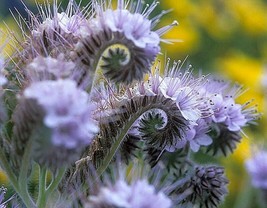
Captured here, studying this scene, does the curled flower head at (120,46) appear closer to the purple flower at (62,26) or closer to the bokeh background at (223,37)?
the purple flower at (62,26)

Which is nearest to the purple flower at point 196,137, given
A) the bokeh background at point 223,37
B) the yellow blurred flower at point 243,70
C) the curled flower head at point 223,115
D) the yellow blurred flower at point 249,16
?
the curled flower head at point 223,115

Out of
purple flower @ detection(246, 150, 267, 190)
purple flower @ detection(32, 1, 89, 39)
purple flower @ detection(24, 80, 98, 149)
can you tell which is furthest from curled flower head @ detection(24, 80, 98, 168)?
purple flower @ detection(246, 150, 267, 190)

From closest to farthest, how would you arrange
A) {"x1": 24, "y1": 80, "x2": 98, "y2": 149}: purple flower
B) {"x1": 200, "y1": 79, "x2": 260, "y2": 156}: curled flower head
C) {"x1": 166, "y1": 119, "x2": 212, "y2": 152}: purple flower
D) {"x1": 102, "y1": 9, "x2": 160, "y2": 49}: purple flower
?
{"x1": 24, "y1": 80, "x2": 98, "y2": 149}: purple flower < {"x1": 102, "y1": 9, "x2": 160, "y2": 49}: purple flower < {"x1": 166, "y1": 119, "x2": 212, "y2": 152}: purple flower < {"x1": 200, "y1": 79, "x2": 260, "y2": 156}: curled flower head

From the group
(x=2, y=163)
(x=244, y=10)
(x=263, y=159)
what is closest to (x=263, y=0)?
(x=244, y=10)

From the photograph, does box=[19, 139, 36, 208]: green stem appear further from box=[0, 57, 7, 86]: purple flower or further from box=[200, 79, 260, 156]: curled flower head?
box=[200, 79, 260, 156]: curled flower head

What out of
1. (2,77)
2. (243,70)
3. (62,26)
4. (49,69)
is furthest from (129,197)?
(243,70)

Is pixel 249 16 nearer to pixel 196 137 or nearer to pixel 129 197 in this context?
pixel 196 137

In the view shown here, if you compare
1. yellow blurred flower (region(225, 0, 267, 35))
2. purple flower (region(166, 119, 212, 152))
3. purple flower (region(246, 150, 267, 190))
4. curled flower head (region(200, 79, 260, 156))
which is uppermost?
yellow blurred flower (region(225, 0, 267, 35))
